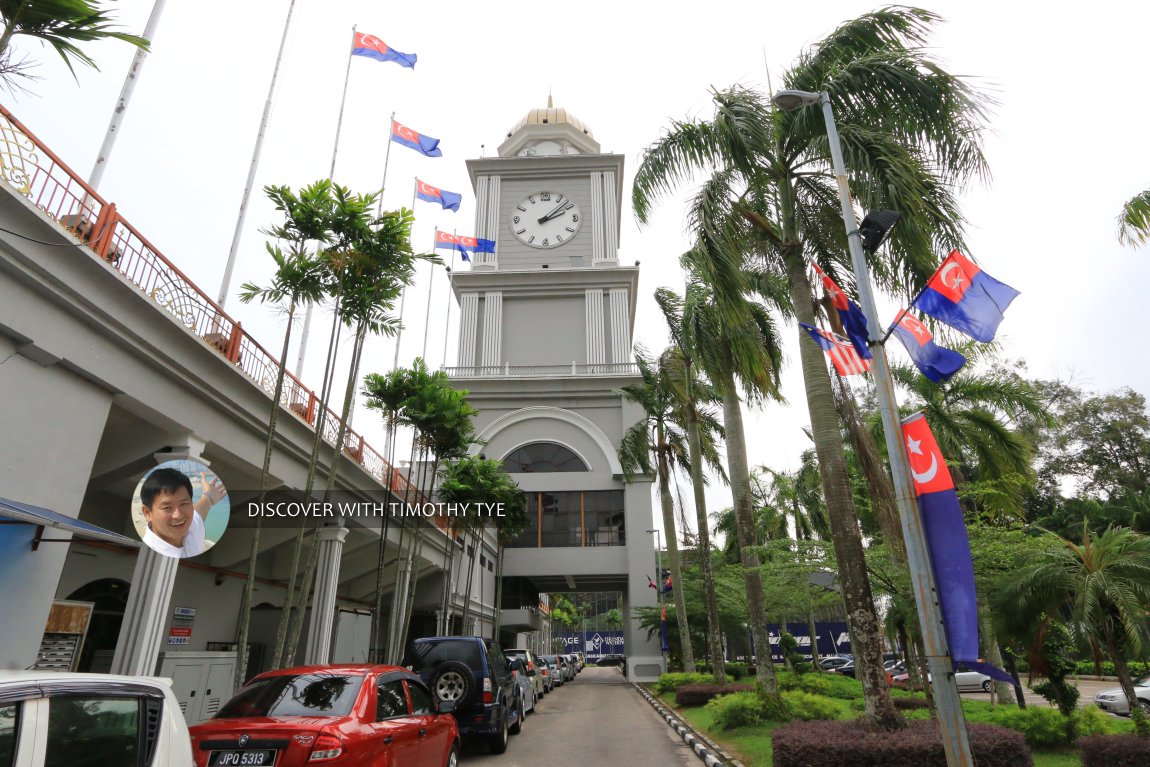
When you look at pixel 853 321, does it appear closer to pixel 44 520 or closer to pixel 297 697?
pixel 297 697

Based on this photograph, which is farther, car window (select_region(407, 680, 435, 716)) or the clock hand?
the clock hand

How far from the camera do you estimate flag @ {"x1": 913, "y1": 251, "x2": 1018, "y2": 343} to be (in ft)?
23.2

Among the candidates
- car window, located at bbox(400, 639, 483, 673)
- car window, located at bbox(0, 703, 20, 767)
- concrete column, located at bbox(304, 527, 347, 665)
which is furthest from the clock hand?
car window, located at bbox(0, 703, 20, 767)

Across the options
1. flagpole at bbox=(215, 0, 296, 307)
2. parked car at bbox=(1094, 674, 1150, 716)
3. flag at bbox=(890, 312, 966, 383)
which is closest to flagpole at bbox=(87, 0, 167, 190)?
flagpole at bbox=(215, 0, 296, 307)

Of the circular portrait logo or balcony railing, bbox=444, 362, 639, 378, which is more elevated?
balcony railing, bbox=444, 362, 639, 378

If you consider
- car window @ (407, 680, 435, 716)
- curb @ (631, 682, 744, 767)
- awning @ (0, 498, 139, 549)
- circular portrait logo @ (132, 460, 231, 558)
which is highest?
circular portrait logo @ (132, 460, 231, 558)

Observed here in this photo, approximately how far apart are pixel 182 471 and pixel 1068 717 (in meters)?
15.1

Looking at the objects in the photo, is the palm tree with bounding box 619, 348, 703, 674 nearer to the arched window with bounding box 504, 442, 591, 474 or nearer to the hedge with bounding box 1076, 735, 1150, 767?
the arched window with bounding box 504, 442, 591, 474

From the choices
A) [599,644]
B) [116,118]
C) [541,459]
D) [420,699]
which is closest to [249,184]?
[116,118]

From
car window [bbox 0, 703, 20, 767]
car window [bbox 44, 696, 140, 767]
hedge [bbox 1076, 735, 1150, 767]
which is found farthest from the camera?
hedge [bbox 1076, 735, 1150, 767]

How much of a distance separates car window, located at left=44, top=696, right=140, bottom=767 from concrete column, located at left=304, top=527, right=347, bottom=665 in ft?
39.7

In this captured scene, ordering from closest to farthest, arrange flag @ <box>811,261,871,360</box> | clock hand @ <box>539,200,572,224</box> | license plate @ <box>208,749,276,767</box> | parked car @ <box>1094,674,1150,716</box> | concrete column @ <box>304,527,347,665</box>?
license plate @ <box>208,749,276,767</box> < flag @ <box>811,261,871,360</box> < concrete column @ <box>304,527,347,665</box> < parked car @ <box>1094,674,1150,716</box> < clock hand @ <box>539,200,572,224</box>

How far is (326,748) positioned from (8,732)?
9.30 ft

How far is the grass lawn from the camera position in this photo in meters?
9.75
